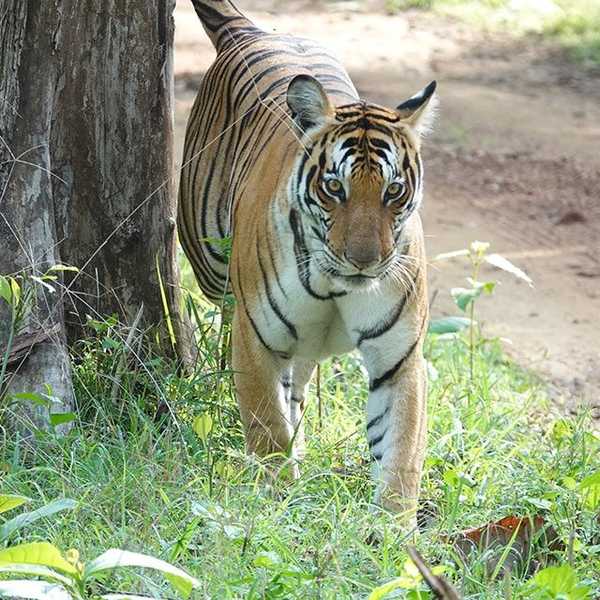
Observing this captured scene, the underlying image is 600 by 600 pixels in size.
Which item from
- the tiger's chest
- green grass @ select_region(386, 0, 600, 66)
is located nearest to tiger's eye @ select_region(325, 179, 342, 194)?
the tiger's chest

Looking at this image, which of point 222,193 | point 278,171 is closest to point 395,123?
point 278,171

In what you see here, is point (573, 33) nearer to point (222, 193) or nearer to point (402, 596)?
point (222, 193)

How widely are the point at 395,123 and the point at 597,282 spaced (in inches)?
131

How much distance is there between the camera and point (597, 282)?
7016mm

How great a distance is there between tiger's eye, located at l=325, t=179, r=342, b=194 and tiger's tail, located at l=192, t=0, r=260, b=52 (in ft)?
5.23

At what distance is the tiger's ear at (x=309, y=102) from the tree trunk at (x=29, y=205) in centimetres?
76

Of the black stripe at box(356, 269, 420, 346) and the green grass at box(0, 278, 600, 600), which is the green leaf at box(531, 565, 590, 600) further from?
the black stripe at box(356, 269, 420, 346)

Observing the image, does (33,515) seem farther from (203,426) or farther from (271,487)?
(203,426)

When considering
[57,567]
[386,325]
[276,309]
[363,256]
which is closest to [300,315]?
[276,309]

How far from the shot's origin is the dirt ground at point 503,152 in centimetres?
651

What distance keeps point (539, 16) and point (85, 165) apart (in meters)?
8.37

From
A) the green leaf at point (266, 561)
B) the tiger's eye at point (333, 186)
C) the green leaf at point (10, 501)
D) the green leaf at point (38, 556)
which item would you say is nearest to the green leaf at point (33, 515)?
the green leaf at point (10, 501)

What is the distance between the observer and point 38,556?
278 cm

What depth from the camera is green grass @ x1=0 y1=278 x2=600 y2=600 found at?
132 inches
